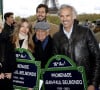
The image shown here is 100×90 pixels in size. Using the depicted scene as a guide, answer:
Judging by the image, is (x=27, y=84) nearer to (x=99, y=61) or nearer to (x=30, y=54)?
(x=30, y=54)

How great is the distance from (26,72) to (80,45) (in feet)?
3.60

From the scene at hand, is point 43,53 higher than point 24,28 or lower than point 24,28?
lower

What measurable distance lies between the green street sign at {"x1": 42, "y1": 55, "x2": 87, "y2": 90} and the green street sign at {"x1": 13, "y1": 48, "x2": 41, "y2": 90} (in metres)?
0.34

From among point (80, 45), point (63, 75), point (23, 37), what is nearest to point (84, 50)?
point (80, 45)

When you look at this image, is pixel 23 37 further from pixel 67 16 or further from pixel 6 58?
pixel 67 16

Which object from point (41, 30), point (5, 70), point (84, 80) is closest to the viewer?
point (84, 80)

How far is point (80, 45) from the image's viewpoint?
471 cm

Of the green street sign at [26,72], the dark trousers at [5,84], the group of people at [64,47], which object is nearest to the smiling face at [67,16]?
the group of people at [64,47]

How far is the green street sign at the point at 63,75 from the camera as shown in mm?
4711

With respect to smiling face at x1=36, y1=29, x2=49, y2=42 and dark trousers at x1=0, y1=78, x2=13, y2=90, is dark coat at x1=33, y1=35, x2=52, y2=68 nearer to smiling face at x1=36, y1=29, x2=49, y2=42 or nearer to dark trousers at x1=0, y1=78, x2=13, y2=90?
smiling face at x1=36, y1=29, x2=49, y2=42

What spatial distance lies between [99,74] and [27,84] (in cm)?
119

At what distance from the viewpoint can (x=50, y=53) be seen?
537 centimetres

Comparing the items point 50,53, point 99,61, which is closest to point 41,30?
point 50,53

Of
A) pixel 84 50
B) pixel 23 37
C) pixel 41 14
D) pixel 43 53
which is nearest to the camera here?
pixel 84 50
